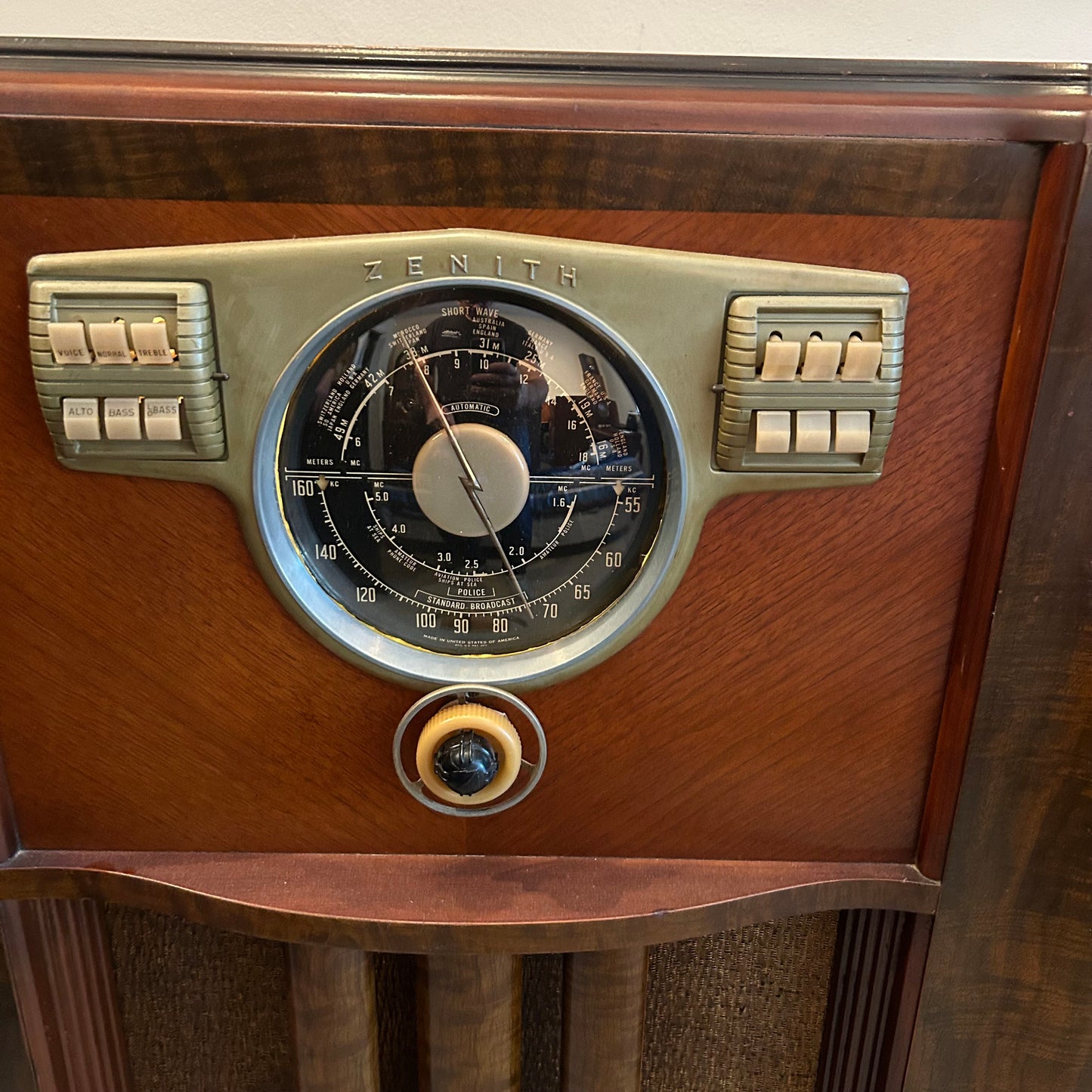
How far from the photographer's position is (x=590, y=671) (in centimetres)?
59

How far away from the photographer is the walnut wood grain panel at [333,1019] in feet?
2.19

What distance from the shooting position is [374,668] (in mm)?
592

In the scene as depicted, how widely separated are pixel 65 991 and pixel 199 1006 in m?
0.10

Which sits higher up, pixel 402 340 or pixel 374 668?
pixel 402 340

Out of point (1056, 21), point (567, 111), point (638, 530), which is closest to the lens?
point (567, 111)

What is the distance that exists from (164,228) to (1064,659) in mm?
579

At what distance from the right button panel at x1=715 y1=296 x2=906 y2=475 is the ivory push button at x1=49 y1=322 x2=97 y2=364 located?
1.14ft

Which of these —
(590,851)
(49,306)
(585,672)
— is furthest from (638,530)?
(49,306)

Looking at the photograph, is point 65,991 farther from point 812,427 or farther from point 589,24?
point 589,24

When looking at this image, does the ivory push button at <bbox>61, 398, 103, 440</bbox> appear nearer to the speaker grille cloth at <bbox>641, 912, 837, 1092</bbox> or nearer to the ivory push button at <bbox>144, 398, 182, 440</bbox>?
the ivory push button at <bbox>144, 398, 182, 440</bbox>

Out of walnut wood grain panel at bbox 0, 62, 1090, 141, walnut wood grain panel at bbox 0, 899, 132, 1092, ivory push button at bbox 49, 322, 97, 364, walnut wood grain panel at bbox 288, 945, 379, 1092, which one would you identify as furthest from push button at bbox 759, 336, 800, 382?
walnut wood grain panel at bbox 0, 899, 132, 1092

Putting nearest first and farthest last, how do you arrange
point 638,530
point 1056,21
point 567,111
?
point 567,111 → point 638,530 → point 1056,21

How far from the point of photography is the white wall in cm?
72

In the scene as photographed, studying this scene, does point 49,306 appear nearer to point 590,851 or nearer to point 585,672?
point 585,672
